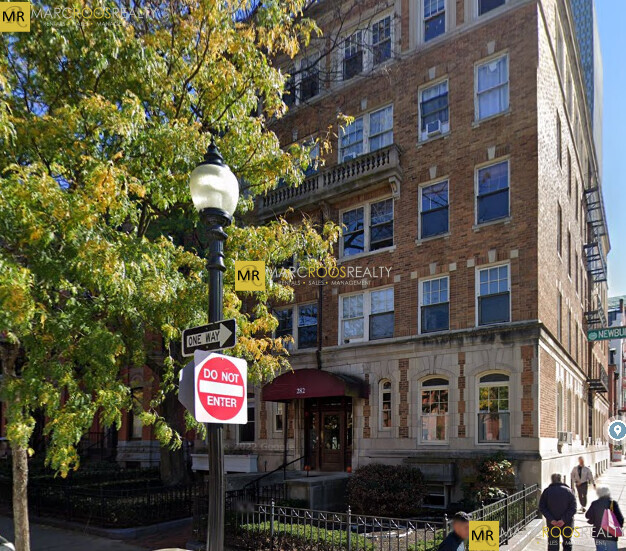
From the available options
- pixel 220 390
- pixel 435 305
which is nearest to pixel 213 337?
pixel 220 390

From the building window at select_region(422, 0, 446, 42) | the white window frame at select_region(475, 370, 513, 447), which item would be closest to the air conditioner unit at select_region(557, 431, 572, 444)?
the white window frame at select_region(475, 370, 513, 447)

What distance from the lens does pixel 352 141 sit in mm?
22484

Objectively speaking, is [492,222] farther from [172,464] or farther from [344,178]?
[172,464]

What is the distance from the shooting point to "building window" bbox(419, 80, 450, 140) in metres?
19.8

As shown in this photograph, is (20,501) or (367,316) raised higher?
(367,316)

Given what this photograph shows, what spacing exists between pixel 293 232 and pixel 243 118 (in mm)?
2256

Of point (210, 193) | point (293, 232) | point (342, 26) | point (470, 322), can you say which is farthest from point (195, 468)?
point (210, 193)

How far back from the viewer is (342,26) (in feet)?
74.6

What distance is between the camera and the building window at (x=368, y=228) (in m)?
20.7

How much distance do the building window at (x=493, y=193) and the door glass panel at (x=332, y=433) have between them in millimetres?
8673

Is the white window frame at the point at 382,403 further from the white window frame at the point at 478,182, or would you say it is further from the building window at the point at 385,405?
the white window frame at the point at 478,182

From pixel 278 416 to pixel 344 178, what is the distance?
9388mm

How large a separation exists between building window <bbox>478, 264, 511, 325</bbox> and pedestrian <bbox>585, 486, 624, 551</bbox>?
8144 mm

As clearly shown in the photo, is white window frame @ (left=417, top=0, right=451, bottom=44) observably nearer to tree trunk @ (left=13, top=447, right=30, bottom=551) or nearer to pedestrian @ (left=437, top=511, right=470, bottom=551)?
pedestrian @ (left=437, top=511, right=470, bottom=551)
